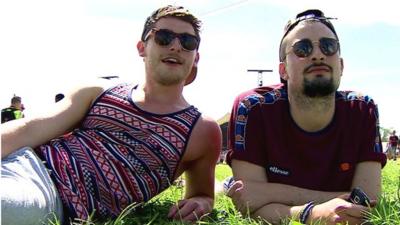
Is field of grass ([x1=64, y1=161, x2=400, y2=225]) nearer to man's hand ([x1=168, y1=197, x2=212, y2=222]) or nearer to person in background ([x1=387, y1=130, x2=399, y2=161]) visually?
man's hand ([x1=168, y1=197, x2=212, y2=222])

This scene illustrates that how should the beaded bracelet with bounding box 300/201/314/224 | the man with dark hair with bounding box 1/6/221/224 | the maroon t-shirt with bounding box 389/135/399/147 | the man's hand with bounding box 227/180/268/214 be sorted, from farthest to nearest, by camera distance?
the maroon t-shirt with bounding box 389/135/399/147
the man's hand with bounding box 227/180/268/214
the man with dark hair with bounding box 1/6/221/224
the beaded bracelet with bounding box 300/201/314/224

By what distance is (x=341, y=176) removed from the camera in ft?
9.98

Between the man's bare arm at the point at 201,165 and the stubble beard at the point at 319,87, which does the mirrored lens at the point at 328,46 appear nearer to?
the stubble beard at the point at 319,87

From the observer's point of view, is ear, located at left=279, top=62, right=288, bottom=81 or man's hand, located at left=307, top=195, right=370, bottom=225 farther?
ear, located at left=279, top=62, right=288, bottom=81

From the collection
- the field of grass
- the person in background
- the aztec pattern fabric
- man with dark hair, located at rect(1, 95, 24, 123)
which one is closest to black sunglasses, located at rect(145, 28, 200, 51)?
the aztec pattern fabric

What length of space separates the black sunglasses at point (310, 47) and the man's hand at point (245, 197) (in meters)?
0.86

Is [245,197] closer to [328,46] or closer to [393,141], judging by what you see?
[328,46]

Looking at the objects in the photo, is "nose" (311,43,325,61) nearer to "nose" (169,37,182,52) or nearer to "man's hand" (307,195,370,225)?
"nose" (169,37,182,52)

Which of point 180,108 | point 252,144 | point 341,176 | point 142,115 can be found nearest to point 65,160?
point 142,115

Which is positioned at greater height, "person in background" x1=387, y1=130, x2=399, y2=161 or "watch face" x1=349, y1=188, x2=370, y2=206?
"watch face" x1=349, y1=188, x2=370, y2=206

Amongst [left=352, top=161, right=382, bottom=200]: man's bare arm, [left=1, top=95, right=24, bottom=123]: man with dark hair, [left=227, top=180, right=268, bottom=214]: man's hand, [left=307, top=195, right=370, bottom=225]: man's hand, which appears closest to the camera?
[left=307, top=195, right=370, bottom=225]: man's hand

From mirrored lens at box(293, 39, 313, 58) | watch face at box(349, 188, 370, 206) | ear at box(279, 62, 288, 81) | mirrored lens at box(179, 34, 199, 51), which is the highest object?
mirrored lens at box(179, 34, 199, 51)

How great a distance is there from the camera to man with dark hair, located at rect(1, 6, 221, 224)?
265 centimetres

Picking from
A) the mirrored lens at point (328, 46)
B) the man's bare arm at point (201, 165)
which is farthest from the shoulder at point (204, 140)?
the mirrored lens at point (328, 46)
